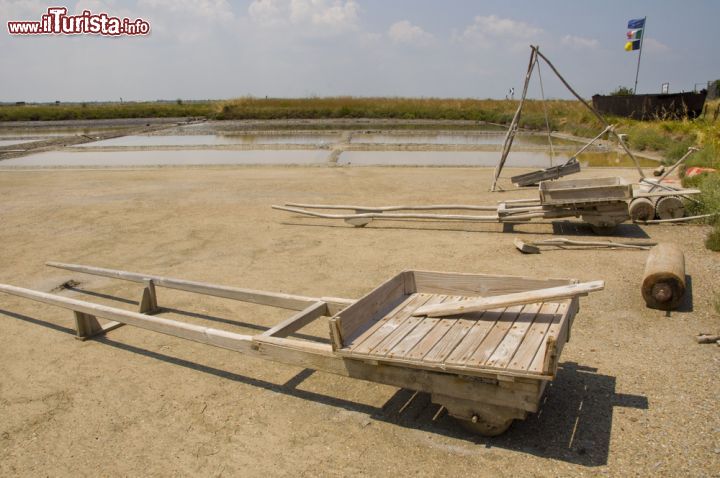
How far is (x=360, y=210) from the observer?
32.2 feet

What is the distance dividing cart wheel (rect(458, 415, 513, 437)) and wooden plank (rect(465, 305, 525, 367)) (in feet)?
1.17

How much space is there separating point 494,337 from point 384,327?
30.3 inches

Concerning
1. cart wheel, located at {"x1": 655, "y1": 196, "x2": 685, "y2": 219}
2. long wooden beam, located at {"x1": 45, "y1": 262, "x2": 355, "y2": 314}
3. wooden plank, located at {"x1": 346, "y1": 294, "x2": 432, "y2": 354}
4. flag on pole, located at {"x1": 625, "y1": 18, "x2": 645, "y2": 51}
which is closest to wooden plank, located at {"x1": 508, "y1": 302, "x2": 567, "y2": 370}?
wooden plank, located at {"x1": 346, "y1": 294, "x2": 432, "y2": 354}

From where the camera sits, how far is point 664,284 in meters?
5.12

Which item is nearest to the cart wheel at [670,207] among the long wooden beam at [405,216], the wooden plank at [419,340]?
the long wooden beam at [405,216]

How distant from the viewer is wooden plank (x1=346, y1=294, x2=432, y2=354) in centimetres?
352

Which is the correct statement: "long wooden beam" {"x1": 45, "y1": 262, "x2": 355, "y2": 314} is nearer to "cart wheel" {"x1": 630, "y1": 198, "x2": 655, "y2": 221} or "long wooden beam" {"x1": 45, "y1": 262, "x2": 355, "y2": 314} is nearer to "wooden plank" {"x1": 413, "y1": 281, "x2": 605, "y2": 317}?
"wooden plank" {"x1": 413, "y1": 281, "x2": 605, "y2": 317}

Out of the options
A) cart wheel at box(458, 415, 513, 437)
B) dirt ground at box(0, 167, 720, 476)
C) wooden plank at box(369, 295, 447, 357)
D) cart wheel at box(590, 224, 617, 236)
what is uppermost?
wooden plank at box(369, 295, 447, 357)

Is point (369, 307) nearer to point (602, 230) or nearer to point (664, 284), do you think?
point (664, 284)

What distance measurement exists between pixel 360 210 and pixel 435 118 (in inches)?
1417

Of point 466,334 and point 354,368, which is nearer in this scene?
point 354,368

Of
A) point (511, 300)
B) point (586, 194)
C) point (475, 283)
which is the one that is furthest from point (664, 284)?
point (586, 194)

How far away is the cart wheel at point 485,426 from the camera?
3.26m

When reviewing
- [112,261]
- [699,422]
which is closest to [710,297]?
[699,422]
